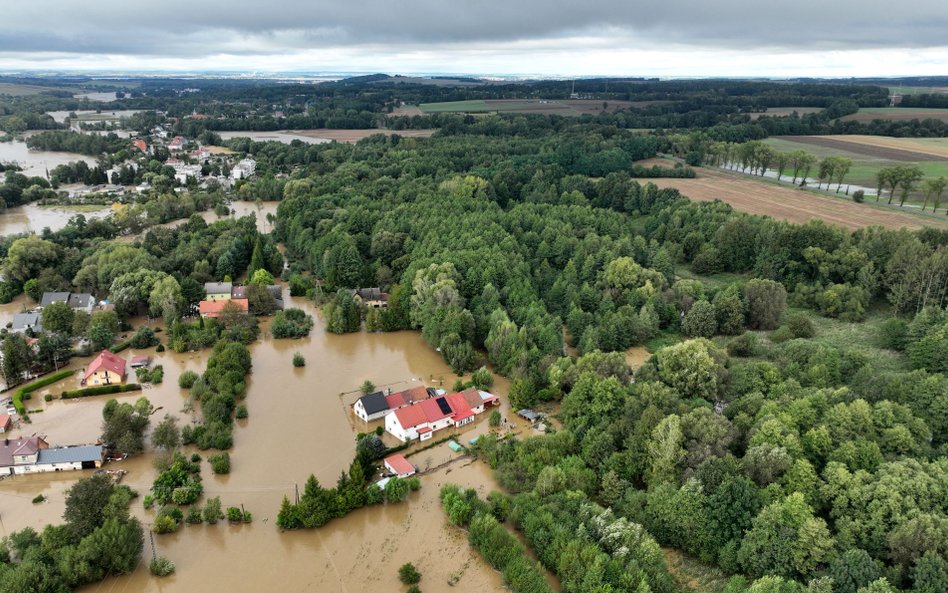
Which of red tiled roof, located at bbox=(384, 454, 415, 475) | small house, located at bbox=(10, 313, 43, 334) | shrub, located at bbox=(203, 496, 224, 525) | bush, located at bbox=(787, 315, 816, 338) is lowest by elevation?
shrub, located at bbox=(203, 496, 224, 525)

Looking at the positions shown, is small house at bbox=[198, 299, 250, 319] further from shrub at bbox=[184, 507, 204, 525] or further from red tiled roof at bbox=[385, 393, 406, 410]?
shrub at bbox=[184, 507, 204, 525]

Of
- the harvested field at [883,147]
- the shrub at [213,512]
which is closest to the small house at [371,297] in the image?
the shrub at [213,512]

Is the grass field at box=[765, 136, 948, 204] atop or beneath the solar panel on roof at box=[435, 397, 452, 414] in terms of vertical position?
atop

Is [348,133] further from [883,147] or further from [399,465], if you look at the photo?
[399,465]

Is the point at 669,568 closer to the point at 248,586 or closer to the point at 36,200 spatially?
the point at 248,586

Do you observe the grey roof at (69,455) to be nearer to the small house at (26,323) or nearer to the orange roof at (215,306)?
the small house at (26,323)

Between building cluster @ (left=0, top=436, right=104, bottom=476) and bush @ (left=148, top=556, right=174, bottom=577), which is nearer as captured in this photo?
bush @ (left=148, top=556, right=174, bottom=577)

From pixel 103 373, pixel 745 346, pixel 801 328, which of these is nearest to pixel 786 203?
pixel 801 328

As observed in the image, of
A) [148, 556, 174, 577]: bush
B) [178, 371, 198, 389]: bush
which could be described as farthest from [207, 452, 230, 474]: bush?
[178, 371, 198, 389]: bush
